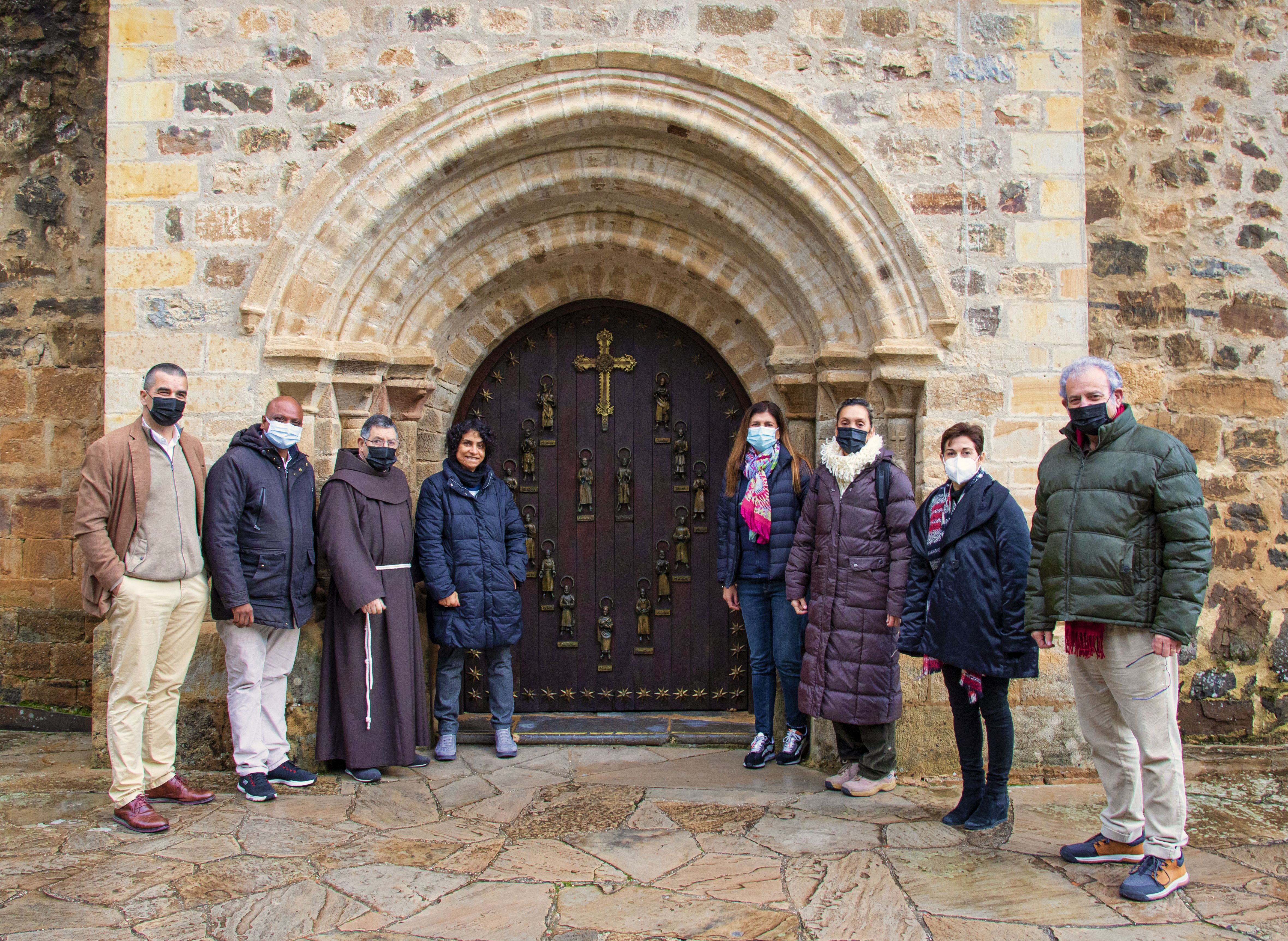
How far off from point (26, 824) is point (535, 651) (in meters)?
2.20

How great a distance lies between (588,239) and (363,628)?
6.81 ft

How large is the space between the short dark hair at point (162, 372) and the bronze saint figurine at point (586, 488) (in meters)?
1.91

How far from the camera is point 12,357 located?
196 inches

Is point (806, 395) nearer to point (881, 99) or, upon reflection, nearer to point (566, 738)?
point (881, 99)

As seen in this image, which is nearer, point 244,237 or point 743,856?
point 743,856

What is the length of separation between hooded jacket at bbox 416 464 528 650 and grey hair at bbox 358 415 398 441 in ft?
1.06

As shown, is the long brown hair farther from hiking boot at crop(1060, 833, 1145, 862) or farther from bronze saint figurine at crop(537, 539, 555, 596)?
hiking boot at crop(1060, 833, 1145, 862)

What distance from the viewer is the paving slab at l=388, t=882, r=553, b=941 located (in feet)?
8.54

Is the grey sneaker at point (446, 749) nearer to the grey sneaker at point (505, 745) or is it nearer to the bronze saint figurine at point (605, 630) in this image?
the grey sneaker at point (505, 745)

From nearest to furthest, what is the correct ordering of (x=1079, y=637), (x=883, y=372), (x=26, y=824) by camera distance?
(x=1079, y=637) → (x=26, y=824) → (x=883, y=372)

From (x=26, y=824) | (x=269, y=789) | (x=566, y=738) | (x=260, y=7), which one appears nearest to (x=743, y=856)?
(x=566, y=738)

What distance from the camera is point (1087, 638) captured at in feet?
9.43

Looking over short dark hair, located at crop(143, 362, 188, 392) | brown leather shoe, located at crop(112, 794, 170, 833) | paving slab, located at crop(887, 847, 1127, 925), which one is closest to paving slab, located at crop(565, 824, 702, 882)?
paving slab, located at crop(887, 847, 1127, 925)

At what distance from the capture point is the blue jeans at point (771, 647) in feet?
13.4
